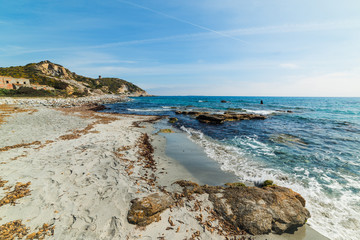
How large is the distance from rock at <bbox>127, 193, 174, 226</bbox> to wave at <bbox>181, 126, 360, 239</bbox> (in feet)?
15.1

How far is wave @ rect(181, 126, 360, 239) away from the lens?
15.7 feet

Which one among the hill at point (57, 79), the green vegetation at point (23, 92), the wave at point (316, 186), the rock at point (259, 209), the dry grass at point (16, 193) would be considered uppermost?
the hill at point (57, 79)

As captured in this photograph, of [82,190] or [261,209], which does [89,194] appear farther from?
[261,209]

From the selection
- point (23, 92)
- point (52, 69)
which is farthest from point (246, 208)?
point (52, 69)

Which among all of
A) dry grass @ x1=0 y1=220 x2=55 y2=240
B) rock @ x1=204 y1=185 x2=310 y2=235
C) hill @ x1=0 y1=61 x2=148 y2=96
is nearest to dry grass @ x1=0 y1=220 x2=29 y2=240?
dry grass @ x1=0 y1=220 x2=55 y2=240

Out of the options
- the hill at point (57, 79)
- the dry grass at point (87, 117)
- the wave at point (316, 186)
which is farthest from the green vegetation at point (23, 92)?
the wave at point (316, 186)

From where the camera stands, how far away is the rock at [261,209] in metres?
4.22

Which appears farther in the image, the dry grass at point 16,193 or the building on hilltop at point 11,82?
the building on hilltop at point 11,82

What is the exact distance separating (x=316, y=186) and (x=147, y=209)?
8.29 m

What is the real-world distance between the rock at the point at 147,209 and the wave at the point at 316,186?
15.1 ft

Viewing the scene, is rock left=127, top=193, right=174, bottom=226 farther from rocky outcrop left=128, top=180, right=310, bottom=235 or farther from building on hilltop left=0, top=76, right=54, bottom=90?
building on hilltop left=0, top=76, right=54, bottom=90

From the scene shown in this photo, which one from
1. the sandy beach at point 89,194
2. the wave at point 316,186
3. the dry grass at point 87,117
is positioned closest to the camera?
the sandy beach at point 89,194

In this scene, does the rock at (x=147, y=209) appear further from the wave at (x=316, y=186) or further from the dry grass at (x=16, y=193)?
the wave at (x=316, y=186)

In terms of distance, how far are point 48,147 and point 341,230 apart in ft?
47.2
